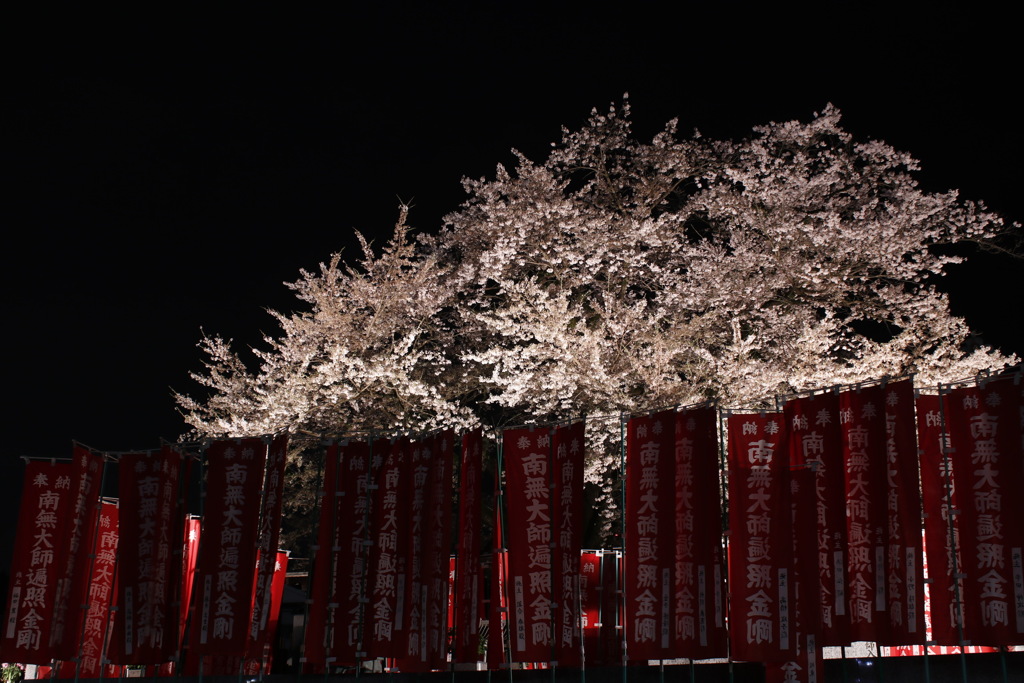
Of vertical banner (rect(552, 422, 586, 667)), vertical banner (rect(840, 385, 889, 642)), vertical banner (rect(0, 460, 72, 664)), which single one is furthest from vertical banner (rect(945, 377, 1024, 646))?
vertical banner (rect(0, 460, 72, 664))

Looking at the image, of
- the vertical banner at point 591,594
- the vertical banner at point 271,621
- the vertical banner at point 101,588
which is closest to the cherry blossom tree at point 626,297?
the vertical banner at point 591,594

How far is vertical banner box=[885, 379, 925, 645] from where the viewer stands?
8.16 metres

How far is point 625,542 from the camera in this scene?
9.11 meters

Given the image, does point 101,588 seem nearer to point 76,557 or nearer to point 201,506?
point 76,557

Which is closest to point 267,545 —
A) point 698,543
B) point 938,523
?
point 698,543

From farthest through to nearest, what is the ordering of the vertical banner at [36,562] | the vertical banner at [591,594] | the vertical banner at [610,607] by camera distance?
the vertical banner at [591,594] → the vertical banner at [610,607] → the vertical banner at [36,562]

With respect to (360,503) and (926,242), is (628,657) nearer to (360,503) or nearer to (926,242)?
(360,503)

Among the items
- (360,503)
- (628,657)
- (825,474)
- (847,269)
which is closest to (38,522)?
(360,503)

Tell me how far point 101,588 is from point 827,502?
886 centimetres

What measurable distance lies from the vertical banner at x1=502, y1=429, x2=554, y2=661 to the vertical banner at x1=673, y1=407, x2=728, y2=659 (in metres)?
1.34

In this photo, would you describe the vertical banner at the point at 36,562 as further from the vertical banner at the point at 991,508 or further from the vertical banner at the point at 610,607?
the vertical banner at the point at 991,508

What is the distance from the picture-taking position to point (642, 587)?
29.2ft

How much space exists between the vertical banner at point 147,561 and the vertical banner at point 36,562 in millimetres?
783

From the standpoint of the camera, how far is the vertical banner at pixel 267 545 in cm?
987
